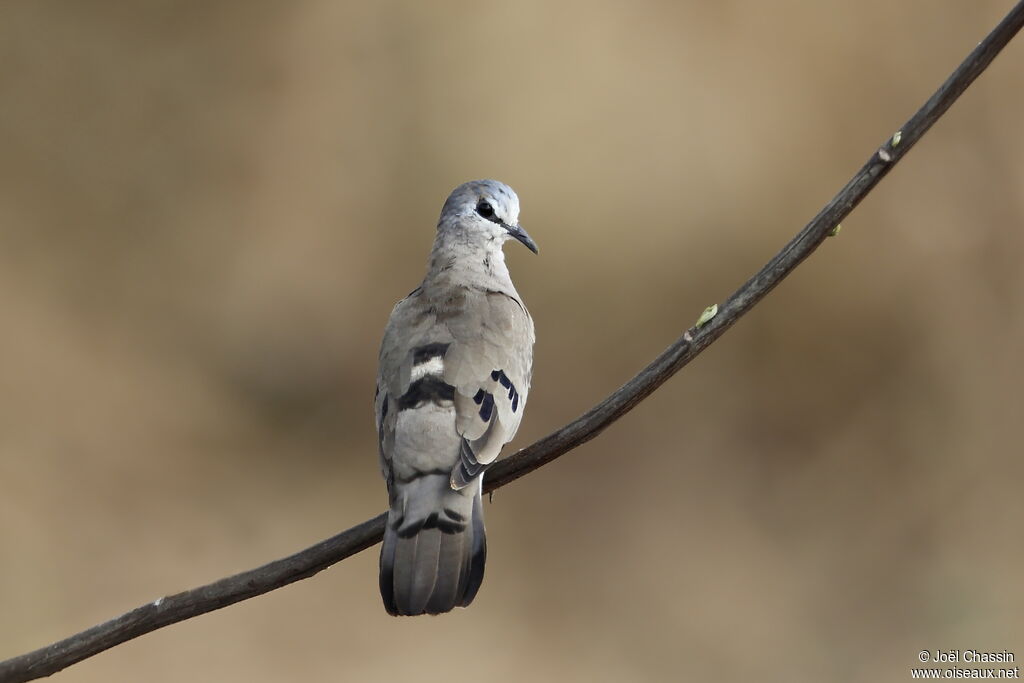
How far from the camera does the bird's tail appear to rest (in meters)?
2.18

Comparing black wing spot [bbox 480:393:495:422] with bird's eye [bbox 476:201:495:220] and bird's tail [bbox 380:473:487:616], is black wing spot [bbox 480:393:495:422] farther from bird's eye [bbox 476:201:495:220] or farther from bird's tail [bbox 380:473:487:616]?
bird's eye [bbox 476:201:495:220]

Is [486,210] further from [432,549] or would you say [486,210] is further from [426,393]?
[432,549]

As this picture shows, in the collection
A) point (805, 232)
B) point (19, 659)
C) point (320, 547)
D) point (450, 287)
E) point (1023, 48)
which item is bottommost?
point (19, 659)

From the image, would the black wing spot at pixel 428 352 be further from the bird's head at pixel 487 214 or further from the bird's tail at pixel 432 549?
the bird's head at pixel 487 214

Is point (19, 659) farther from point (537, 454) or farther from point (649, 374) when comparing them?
point (649, 374)

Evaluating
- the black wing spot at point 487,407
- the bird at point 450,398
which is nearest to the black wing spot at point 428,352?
the bird at point 450,398

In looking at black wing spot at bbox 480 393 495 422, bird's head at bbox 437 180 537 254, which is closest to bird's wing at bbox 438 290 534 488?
black wing spot at bbox 480 393 495 422

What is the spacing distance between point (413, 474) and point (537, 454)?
43cm

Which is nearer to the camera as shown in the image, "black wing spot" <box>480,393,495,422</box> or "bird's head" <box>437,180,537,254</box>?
"black wing spot" <box>480,393,495,422</box>

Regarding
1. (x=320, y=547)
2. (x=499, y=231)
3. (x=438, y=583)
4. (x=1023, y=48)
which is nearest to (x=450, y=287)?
(x=499, y=231)

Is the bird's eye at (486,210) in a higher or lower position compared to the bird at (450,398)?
higher

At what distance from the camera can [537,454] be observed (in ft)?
6.56

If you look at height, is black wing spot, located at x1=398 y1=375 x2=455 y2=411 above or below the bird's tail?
above

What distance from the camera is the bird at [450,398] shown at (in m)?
2.20
